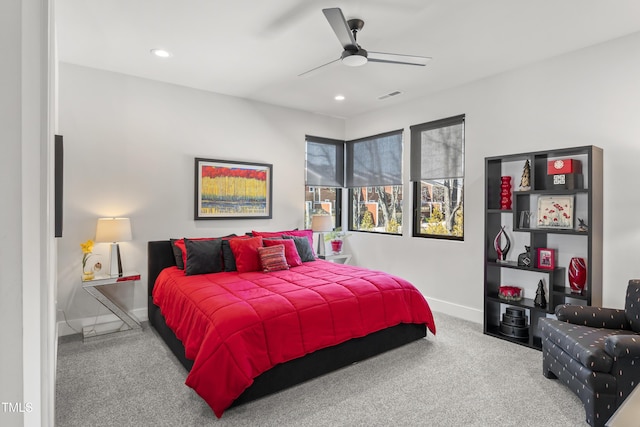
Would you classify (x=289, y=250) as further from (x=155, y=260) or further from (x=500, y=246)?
(x=500, y=246)

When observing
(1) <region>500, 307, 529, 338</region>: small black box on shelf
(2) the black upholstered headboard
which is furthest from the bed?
(1) <region>500, 307, 529, 338</region>: small black box on shelf

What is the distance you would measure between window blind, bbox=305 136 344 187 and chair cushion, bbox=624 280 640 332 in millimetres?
3986

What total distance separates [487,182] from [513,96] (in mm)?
979

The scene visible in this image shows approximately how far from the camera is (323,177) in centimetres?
574

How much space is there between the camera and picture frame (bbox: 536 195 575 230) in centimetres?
325

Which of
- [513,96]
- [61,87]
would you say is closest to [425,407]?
[513,96]

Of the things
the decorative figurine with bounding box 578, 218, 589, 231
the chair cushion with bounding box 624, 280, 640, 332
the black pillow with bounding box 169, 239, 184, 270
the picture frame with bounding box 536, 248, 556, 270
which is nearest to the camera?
the chair cushion with bounding box 624, 280, 640, 332

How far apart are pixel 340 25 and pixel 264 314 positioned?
2.09m

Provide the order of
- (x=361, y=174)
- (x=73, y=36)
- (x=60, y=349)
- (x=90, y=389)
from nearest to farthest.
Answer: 1. (x=90, y=389)
2. (x=73, y=36)
3. (x=60, y=349)
4. (x=361, y=174)

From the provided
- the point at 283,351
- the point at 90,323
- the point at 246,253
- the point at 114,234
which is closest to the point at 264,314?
the point at 283,351

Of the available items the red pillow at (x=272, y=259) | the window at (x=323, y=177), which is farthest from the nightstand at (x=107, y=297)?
the window at (x=323, y=177)

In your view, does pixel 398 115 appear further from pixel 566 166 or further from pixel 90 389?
pixel 90 389

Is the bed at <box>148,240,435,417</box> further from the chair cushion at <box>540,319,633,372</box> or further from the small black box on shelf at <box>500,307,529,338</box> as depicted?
the chair cushion at <box>540,319,633,372</box>

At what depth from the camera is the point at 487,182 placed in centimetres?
377
